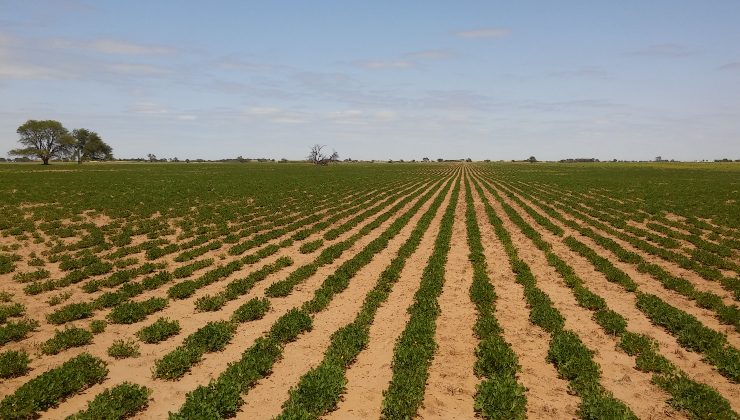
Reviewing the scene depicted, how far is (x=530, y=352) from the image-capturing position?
386 inches

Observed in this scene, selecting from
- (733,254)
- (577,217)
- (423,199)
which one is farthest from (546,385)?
(423,199)

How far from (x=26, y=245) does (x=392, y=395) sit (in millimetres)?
19867

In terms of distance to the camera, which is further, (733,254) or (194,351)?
(733,254)

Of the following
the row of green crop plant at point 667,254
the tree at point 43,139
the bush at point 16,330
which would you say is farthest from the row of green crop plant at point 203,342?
the tree at point 43,139

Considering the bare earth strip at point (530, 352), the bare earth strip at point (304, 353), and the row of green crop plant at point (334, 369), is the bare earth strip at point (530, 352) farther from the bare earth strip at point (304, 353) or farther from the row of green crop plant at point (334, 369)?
the bare earth strip at point (304, 353)

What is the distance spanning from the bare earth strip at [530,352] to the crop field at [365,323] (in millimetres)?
44

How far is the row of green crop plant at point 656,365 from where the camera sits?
7309 mm

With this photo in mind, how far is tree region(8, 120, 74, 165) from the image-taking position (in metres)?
132

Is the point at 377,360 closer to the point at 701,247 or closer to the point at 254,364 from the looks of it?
the point at 254,364

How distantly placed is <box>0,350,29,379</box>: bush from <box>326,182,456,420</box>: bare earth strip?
6.36 meters

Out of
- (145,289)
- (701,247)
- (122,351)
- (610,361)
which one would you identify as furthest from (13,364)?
(701,247)

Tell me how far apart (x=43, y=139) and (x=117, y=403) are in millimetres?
165740

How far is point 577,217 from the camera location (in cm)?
Result: 3033

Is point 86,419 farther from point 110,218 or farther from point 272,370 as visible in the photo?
point 110,218
